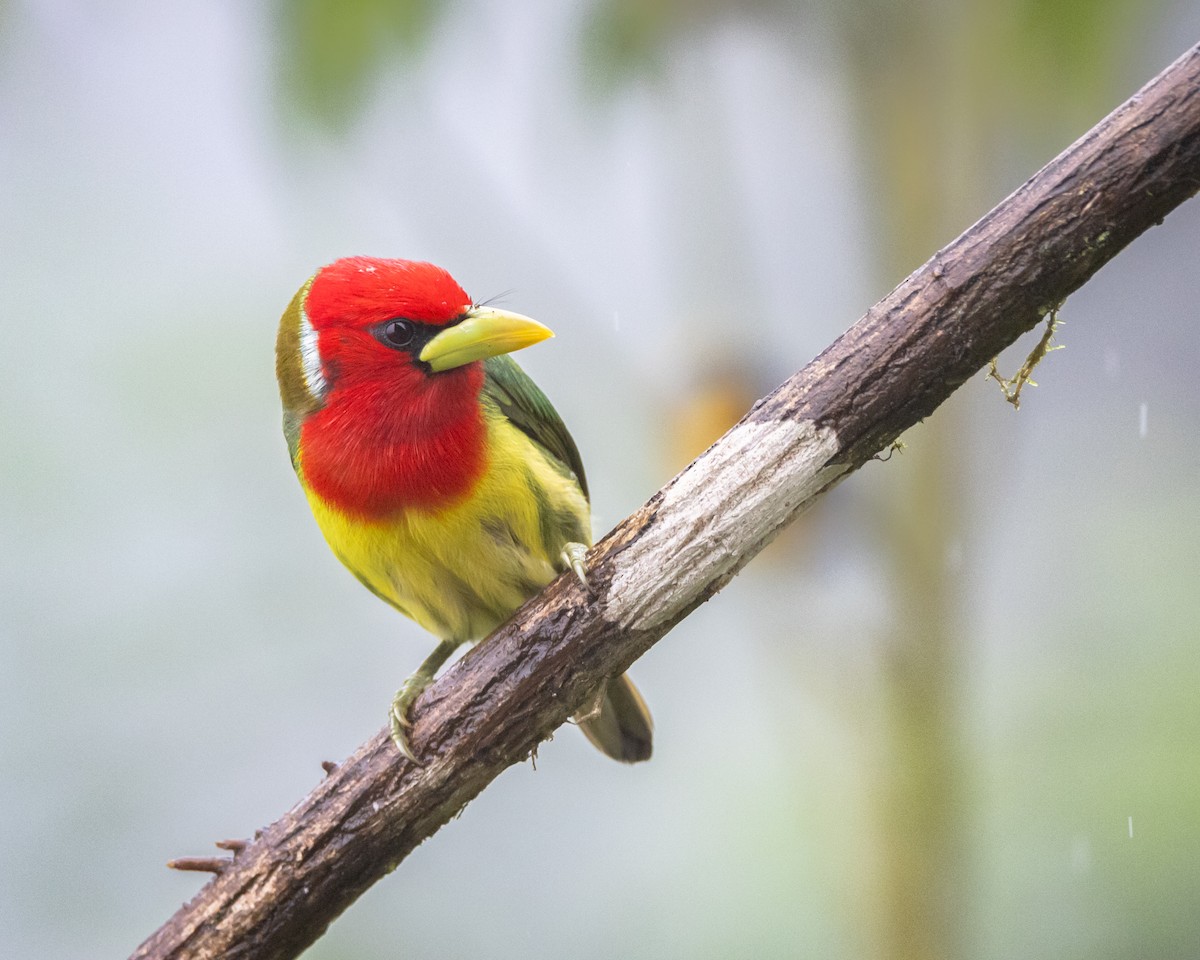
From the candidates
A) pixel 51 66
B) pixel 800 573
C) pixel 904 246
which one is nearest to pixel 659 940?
pixel 800 573

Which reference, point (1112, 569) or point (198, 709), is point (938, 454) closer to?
point (1112, 569)

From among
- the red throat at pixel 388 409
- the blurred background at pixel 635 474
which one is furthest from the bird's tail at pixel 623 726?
the blurred background at pixel 635 474

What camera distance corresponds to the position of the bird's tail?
104 inches

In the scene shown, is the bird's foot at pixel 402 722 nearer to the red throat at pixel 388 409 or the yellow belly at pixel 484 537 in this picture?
the yellow belly at pixel 484 537

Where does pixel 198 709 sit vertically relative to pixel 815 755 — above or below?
above

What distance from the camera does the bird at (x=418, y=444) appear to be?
2.21m

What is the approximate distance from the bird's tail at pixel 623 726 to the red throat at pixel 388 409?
0.70 meters

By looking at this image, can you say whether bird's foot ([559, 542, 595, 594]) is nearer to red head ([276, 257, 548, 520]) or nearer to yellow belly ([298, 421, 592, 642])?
yellow belly ([298, 421, 592, 642])

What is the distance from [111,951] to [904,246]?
3.41 metres

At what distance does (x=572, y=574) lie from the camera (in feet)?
6.78

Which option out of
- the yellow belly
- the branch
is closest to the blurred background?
the yellow belly

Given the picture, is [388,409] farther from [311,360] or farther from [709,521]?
[709,521]

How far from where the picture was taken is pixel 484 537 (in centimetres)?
226

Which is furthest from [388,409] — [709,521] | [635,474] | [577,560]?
[635,474]
